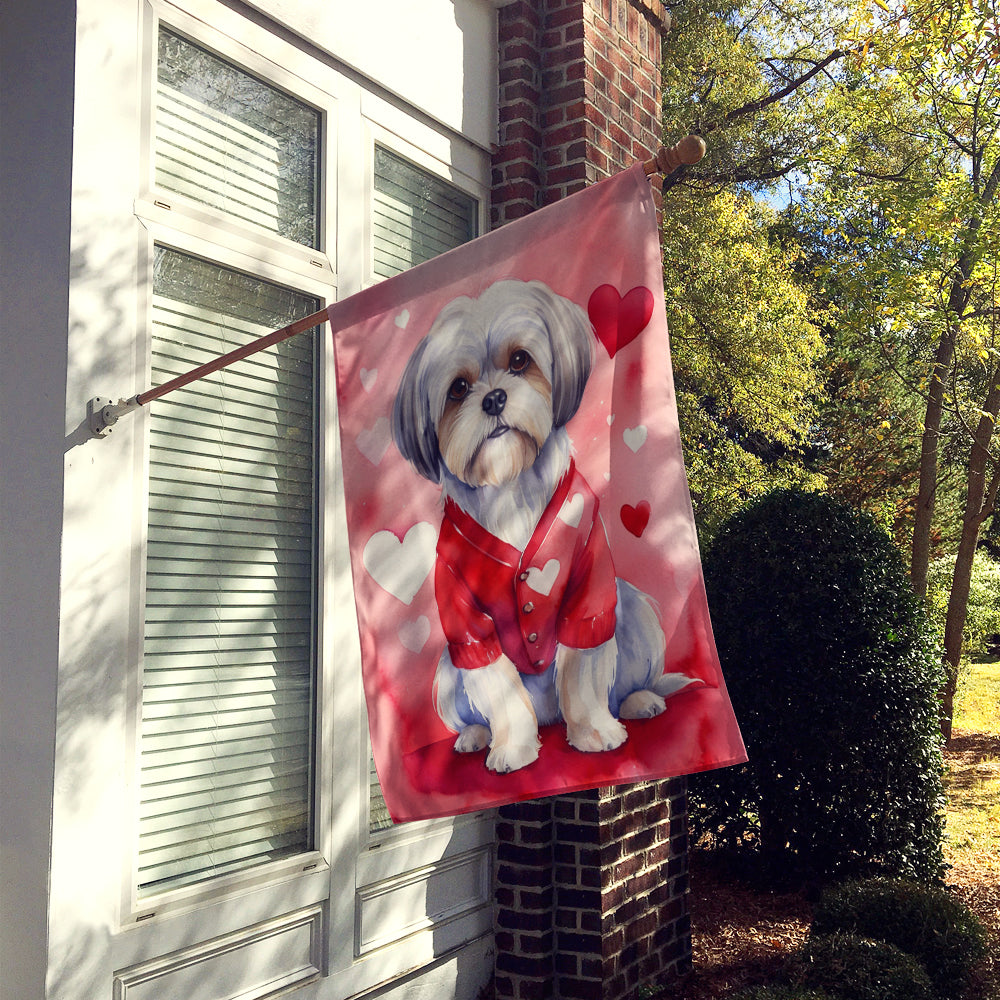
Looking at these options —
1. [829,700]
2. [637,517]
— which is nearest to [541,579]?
[637,517]

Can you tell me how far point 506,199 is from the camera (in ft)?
15.7

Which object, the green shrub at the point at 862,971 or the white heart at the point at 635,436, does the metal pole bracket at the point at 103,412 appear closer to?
the white heart at the point at 635,436

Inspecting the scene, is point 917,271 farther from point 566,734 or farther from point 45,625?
point 45,625

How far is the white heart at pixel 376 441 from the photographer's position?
8.63 ft

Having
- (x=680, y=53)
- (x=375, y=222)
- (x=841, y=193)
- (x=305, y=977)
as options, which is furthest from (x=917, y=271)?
(x=305, y=977)

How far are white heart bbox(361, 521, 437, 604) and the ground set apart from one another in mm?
3154

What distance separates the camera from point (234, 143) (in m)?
3.54

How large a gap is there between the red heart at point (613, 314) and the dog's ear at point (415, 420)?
1.51 ft

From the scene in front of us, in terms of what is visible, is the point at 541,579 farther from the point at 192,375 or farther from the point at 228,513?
the point at 228,513

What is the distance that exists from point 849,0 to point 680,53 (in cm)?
220

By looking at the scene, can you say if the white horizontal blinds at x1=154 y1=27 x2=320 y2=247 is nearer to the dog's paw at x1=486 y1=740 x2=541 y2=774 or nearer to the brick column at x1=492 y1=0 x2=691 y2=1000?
the brick column at x1=492 y1=0 x2=691 y2=1000

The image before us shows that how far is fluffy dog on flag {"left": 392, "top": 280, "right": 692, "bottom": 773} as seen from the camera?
258cm

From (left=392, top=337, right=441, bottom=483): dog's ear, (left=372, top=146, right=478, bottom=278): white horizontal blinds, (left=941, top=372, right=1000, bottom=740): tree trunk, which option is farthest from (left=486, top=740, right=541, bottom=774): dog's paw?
(left=941, top=372, right=1000, bottom=740): tree trunk

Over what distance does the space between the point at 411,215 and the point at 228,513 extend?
1686 millimetres
